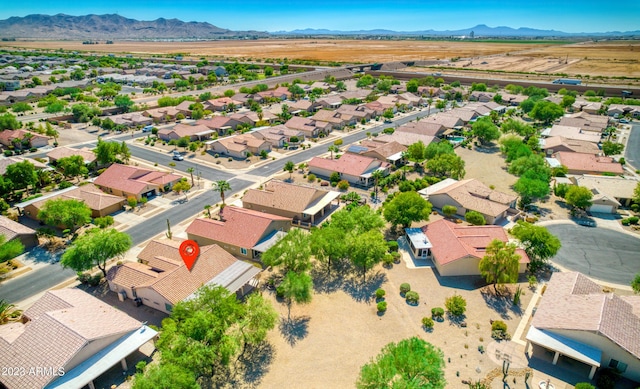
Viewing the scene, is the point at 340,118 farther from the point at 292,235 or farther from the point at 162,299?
the point at 162,299

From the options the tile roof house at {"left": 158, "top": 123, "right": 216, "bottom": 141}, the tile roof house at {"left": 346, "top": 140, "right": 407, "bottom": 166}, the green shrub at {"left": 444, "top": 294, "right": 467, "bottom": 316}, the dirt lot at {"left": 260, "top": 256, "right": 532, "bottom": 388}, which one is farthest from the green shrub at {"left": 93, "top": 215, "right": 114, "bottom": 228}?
the tile roof house at {"left": 346, "top": 140, "right": 407, "bottom": 166}

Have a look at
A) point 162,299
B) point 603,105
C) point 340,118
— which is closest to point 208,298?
point 162,299

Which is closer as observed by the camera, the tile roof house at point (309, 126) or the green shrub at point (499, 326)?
the green shrub at point (499, 326)

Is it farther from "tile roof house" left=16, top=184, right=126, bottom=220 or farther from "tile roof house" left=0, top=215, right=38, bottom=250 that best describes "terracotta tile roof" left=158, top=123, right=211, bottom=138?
"tile roof house" left=0, top=215, right=38, bottom=250

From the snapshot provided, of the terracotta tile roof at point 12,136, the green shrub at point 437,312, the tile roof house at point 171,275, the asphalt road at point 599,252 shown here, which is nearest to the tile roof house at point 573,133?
the asphalt road at point 599,252

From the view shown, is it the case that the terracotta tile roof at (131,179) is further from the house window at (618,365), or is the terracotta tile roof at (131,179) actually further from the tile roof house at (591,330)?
the house window at (618,365)

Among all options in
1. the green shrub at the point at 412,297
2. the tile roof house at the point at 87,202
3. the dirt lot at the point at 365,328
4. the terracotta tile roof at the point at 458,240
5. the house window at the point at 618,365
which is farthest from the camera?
the tile roof house at the point at 87,202

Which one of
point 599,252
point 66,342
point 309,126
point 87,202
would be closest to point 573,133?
point 599,252
